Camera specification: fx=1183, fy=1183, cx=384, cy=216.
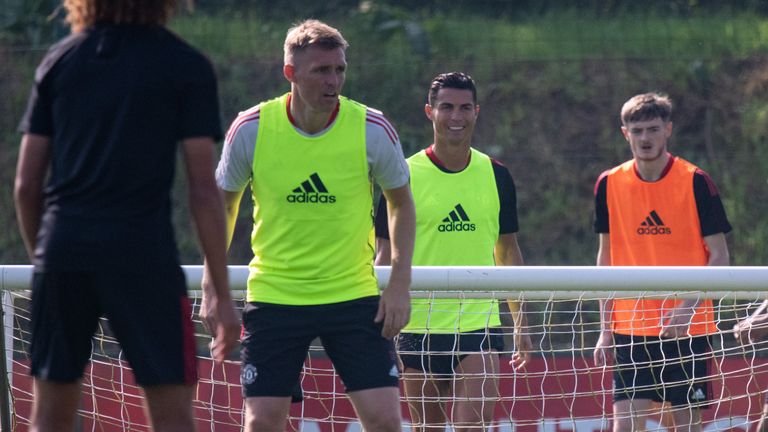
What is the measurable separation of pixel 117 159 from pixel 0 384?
7.97ft

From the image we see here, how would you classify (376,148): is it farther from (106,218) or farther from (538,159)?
(538,159)

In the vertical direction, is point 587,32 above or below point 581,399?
above

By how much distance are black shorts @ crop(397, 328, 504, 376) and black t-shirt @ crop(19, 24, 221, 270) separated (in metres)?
2.58

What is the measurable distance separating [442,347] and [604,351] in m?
0.87

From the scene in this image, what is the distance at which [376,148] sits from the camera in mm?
4207

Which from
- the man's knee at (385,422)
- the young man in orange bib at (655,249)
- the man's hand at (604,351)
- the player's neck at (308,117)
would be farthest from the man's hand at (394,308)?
the man's hand at (604,351)

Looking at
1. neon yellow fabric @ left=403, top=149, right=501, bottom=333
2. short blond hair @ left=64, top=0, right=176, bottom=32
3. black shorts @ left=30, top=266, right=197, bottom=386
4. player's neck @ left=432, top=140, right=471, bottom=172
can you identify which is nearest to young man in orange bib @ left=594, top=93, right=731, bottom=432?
neon yellow fabric @ left=403, top=149, right=501, bottom=333

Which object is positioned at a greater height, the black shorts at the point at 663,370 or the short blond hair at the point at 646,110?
the short blond hair at the point at 646,110

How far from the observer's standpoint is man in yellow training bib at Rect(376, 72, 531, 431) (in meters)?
5.37

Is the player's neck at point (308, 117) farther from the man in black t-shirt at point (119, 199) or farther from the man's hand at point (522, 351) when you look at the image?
the man's hand at point (522, 351)

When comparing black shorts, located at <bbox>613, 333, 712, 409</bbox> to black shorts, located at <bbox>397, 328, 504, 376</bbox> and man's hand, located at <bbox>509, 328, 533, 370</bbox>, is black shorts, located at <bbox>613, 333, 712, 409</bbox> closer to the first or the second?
man's hand, located at <bbox>509, 328, 533, 370</bbox>

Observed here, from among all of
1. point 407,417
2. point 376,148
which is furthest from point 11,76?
point 376,148

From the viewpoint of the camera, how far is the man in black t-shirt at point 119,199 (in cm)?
293

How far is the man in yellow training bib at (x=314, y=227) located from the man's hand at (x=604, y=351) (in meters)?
1.83
